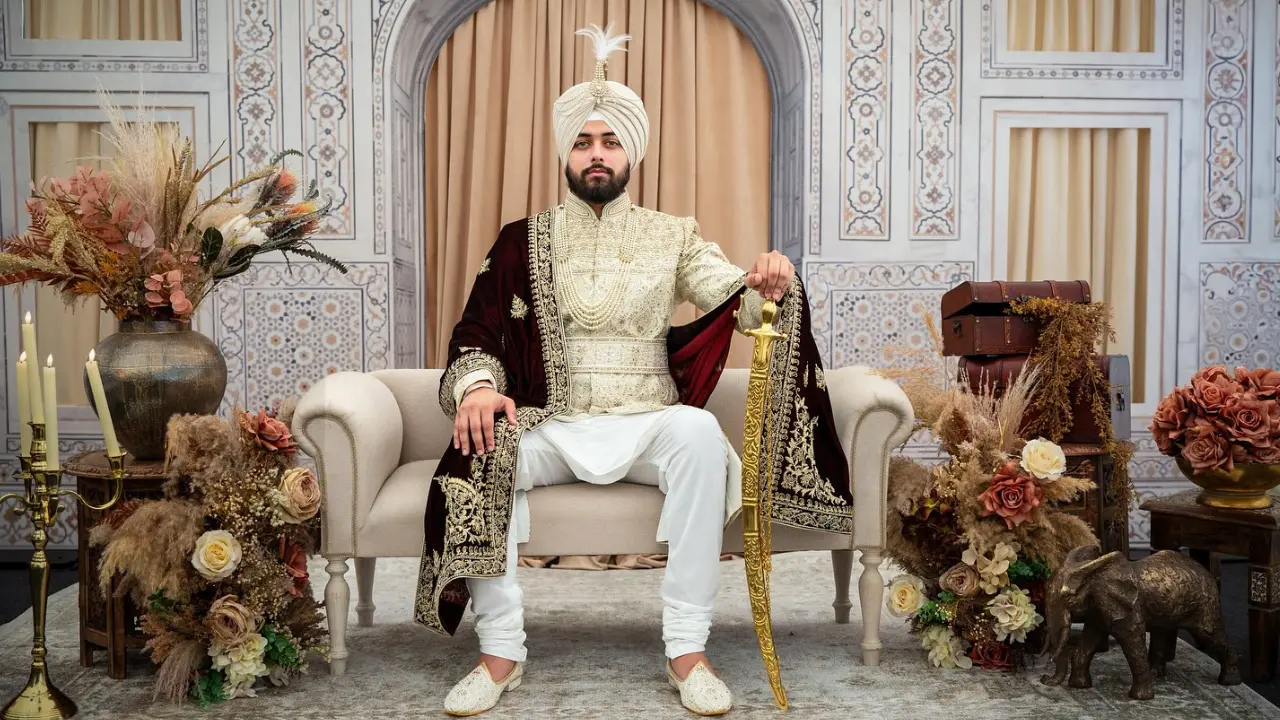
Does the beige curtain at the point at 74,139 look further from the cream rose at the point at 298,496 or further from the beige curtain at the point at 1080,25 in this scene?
the beige curtain at the point at 1080,25

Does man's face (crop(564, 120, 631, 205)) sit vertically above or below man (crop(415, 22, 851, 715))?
above

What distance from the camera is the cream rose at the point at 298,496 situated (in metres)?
2.40

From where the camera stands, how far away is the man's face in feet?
8.95

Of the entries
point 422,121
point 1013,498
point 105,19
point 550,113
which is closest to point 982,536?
point 1013,498

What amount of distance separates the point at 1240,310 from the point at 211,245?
157 inches

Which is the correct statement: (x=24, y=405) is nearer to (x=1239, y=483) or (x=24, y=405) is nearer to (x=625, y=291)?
(x=625, y=291)

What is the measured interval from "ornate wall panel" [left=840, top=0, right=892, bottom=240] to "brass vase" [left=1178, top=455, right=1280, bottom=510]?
187cm

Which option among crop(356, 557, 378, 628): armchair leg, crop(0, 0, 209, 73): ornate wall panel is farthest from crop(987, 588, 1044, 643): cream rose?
crop(0, 0, 209, 73): ornate wall panel

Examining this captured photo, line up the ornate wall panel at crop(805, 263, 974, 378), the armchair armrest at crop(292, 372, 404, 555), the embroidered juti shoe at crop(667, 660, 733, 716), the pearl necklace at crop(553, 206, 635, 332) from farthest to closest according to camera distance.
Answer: the ornate wall panel at crop(805, 263, 974, 378), the pearl necklace at crop(553, 206, 635, 332), the armchair armrest at crop(292, 372, 404, 555), the embroidered juti shoe at crop(667, 660, 733, 716)

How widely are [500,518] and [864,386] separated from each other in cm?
98

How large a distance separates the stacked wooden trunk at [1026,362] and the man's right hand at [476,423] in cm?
143

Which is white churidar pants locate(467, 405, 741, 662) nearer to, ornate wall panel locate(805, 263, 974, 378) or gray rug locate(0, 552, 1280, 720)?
gray rug locate(0, 552, 1280, 720)

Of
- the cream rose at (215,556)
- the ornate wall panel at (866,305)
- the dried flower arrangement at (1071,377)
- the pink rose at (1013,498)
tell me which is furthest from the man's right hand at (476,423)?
the ornate wall panel at (866,305)

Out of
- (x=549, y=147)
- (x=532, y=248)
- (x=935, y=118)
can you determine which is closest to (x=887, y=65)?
(x=935, y=118)
